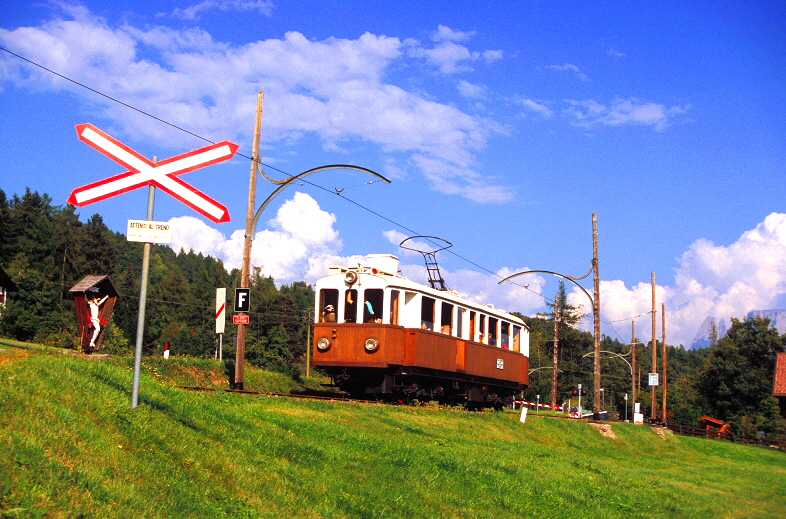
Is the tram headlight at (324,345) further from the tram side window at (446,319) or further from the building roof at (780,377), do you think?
the building roof at (780,377)

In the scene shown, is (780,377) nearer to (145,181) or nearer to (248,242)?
(248,242)

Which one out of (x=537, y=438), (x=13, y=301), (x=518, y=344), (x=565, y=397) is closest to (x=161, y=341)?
(x=13, y=301)

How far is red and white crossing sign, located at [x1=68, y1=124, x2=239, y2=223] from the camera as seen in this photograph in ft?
25.5

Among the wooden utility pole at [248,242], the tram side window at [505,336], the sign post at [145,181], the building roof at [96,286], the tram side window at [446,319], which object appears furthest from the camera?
the tram side window at [505,336]

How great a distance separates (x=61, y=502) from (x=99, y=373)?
4.45m

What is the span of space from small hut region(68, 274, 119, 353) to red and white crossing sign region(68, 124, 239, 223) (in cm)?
1176

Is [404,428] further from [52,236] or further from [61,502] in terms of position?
[52,236]

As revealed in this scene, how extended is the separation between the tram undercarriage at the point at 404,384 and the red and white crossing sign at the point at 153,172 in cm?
1392

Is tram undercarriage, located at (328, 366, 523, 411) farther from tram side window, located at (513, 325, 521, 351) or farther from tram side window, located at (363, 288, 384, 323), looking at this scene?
tram side window, located at (513, 325, 521, 351)

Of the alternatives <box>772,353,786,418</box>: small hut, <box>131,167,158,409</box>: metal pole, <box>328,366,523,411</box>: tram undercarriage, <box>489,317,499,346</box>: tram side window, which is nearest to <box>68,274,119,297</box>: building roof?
<box>328,366,523,411</box>: tram undercarriage

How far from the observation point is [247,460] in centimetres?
800

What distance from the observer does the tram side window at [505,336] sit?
91.6 feet

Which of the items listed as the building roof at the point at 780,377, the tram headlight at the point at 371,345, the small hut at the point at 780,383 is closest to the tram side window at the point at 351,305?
the tram headlight at the point at 371,345

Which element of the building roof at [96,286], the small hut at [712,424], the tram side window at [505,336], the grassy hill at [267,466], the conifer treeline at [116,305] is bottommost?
the small hut at [712,424]
